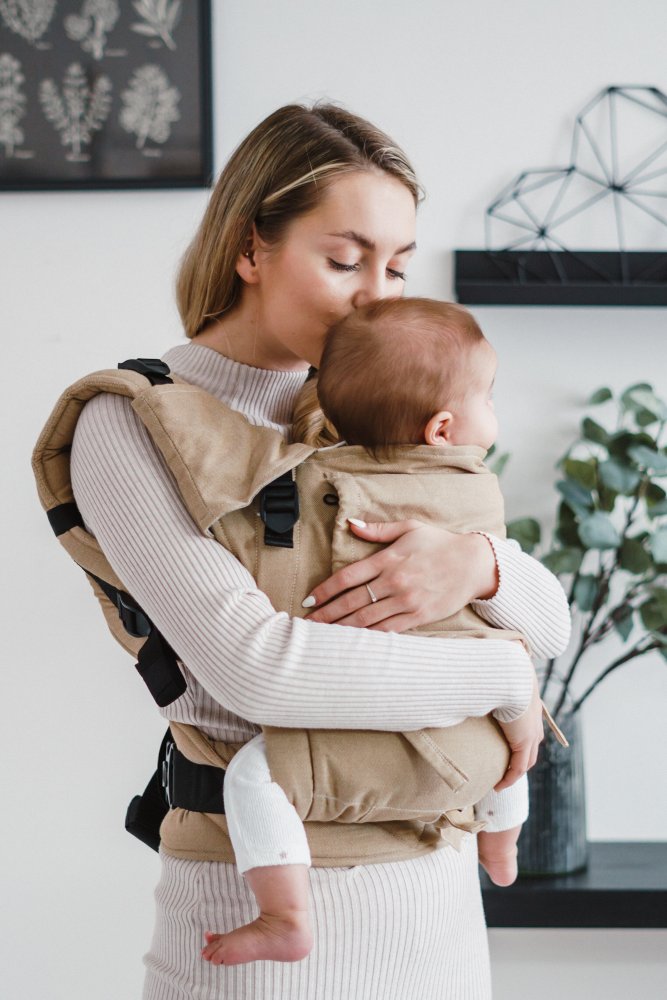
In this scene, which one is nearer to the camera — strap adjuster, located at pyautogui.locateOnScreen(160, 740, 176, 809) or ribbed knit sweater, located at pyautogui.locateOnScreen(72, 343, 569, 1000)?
ribbed knit sweater, located at pyautogui.locateOnScreen(72, 343, 569, 1000)

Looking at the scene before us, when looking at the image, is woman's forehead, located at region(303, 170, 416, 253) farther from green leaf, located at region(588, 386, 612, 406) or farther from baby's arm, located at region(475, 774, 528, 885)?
green leaf, located at region(588, 386, 612, 406)

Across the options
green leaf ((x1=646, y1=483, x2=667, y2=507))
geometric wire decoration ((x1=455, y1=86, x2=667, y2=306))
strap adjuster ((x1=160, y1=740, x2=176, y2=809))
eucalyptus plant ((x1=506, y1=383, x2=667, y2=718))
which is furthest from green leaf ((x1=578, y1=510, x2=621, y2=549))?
strap adjuster ((x1=160, y1=740, x2=176, y2=809))

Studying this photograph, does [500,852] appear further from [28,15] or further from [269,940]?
[28,15]

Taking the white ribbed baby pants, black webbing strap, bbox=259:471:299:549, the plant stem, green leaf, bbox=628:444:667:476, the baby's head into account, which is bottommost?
the plant stem

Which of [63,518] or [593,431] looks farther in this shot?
[593,431]

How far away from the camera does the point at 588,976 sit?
2.24 metres

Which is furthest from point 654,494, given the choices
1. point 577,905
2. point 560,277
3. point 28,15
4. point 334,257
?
point 28,15

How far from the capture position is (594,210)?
2.18 metres

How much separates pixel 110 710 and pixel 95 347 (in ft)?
2.62

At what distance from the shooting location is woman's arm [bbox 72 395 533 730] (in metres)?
0.85

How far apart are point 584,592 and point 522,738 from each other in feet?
3.63

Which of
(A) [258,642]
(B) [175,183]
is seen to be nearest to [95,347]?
(B) [175,183]

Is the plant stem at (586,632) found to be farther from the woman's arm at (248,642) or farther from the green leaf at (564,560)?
the woman's arm at (248,642)

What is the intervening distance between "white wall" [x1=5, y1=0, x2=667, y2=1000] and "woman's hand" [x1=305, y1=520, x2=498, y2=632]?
4.32 ft
